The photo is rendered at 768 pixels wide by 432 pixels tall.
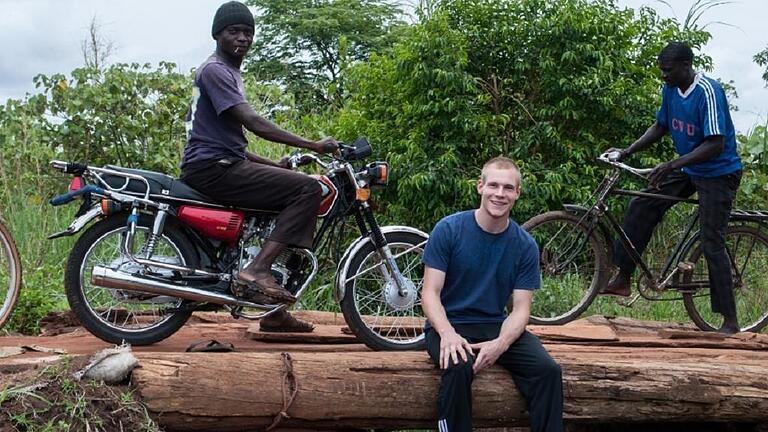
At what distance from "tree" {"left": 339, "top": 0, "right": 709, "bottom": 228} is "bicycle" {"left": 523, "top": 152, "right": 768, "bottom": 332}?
186 cm

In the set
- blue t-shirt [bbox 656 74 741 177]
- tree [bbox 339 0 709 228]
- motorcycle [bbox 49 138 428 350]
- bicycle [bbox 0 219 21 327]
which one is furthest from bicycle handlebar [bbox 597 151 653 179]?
bicycle [bbox 0 219 21 327]

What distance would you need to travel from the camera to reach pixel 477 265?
16.6 feet

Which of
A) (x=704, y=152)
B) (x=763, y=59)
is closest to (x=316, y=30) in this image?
(x=763, y=59)

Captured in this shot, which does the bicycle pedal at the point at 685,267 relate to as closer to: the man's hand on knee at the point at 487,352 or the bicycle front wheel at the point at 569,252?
the bicycle front wheel at the point at 569,252

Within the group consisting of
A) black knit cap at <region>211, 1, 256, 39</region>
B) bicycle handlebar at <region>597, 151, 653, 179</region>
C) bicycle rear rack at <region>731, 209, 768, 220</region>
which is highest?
black knit cap at <region>211, 1, 256, 39</region>

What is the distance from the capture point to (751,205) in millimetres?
11586

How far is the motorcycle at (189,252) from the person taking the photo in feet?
17.9

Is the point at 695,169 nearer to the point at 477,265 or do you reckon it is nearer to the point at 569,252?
the point at 569,252

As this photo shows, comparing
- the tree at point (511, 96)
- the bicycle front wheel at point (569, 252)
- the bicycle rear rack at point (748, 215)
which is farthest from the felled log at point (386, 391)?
the tree at point (511, 96)

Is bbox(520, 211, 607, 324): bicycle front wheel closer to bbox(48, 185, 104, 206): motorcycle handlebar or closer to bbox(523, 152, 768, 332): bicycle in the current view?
bbox(523, 152, 768, 332): bicycle

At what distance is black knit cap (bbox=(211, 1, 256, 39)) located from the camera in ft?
18.0

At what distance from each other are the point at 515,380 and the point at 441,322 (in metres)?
0.61

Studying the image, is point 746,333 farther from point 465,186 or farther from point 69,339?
point 69,339

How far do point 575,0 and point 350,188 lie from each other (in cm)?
495
